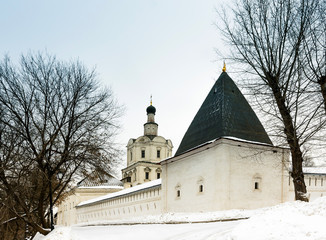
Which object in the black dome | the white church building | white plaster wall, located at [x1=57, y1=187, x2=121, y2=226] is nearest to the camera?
the white church building

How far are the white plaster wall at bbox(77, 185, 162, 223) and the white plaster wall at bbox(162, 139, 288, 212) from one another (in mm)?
5092

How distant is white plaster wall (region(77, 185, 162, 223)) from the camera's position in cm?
2477

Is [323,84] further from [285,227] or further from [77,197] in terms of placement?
[77,197]

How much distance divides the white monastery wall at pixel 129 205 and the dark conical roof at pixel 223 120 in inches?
193

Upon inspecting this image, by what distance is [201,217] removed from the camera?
14789 mm

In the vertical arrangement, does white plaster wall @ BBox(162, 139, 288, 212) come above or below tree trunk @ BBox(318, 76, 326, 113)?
below

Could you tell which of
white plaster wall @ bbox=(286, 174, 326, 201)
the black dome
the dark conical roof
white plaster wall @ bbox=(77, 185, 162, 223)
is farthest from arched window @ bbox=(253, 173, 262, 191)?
the black dome

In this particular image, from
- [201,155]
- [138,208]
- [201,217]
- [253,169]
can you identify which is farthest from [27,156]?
[138,208]

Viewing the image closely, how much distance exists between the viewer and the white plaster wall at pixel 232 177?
56.9 ft

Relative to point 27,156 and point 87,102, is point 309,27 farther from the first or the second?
point 27,156

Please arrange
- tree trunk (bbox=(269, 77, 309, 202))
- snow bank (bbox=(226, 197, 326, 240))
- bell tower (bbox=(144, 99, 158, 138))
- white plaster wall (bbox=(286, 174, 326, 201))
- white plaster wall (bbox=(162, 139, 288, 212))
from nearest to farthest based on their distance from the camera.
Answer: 1. snow bank (bbox=(226, 197, 326, 240))
2. tree trunk (bbox=(269, 77, 309, 202))
3. white plaster wall (bbox=(162, 139, 288, 212))
4. white plaster wall (bbox=(286, 174, 326, 201))
5. bell tower (bbox=(144, 99, 158, 138))

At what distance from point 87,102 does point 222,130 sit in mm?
7377

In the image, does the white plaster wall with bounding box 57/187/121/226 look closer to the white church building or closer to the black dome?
the black dome

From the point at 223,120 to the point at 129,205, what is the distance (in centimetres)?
1500
